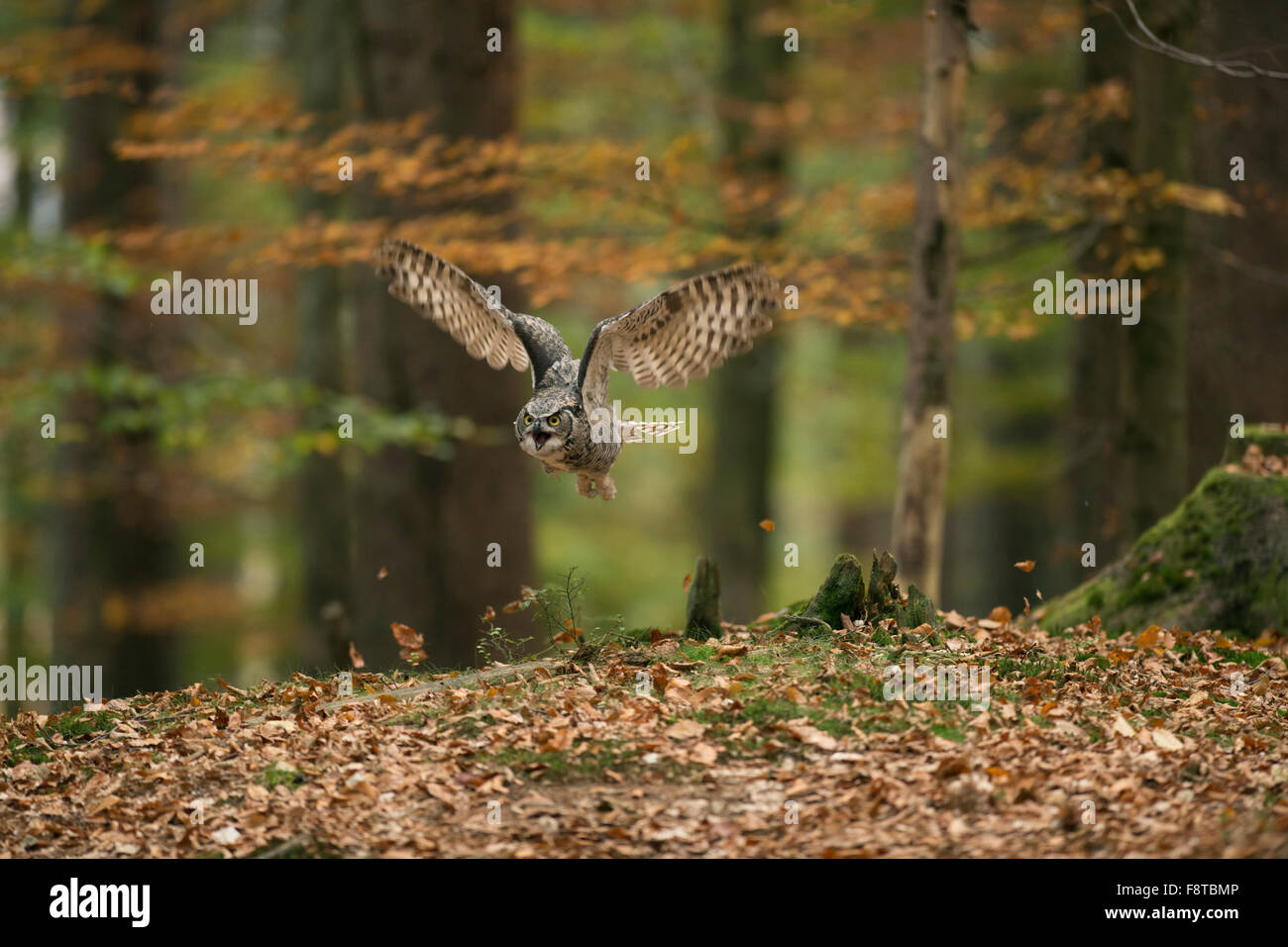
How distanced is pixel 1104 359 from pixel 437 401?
647 centimetres

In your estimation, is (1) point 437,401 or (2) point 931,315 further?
(1) point 437,401

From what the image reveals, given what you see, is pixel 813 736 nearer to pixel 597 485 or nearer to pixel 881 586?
pixel 597 485

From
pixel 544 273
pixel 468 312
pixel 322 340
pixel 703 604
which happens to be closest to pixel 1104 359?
pixel 544 273

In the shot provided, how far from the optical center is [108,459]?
A: 48.0 ft

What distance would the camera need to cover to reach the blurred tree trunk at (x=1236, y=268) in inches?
443

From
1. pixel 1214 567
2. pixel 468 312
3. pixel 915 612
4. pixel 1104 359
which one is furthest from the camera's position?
pixel 1104 359

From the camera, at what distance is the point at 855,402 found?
21203 mm

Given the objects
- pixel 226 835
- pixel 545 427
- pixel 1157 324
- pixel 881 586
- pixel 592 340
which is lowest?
pixel 226 835

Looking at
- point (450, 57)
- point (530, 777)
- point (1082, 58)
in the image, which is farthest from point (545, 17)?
point (530, 777)

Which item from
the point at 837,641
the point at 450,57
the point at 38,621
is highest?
the point at 450,57

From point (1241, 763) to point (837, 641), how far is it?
2.28 meters

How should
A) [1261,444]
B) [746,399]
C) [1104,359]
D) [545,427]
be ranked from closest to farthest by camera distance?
[545,427]
[1261,444]
[1104,359]
[746,399]

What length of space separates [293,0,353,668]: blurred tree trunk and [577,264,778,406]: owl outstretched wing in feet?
27.9

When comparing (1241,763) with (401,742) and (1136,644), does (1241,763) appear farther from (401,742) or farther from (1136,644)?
(401,742)
